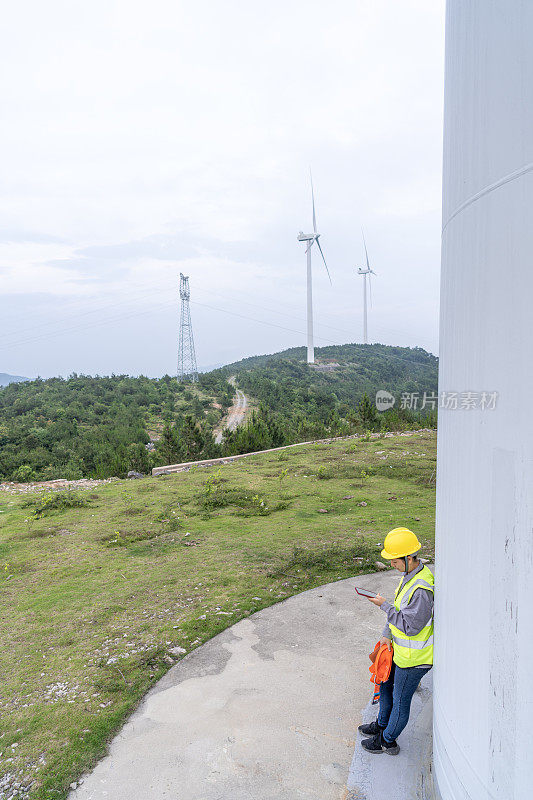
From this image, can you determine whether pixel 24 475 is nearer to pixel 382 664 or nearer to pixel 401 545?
pixel 382 664

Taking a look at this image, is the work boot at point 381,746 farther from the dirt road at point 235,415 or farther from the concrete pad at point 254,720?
the dirt road at point 235,415

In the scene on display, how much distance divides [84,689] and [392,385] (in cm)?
5577

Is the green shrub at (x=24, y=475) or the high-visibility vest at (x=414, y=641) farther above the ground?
the high-visibility vest at (x=414, y=641)

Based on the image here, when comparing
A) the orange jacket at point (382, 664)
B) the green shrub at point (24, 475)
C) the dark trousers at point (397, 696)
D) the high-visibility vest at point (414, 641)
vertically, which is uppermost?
the high-visibility vest at point (414, 641)

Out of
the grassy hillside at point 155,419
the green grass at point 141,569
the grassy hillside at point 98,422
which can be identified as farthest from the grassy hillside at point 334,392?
the green grass at point 141,569

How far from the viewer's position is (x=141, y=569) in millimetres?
7609

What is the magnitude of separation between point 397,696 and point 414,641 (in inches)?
18.5

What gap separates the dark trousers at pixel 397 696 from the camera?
11.3 feet

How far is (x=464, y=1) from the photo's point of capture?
2592 mm

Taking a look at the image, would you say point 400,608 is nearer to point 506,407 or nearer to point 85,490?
point 506,407

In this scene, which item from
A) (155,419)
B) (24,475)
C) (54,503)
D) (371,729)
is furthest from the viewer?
(155,419)

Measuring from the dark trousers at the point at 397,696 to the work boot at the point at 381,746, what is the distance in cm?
8

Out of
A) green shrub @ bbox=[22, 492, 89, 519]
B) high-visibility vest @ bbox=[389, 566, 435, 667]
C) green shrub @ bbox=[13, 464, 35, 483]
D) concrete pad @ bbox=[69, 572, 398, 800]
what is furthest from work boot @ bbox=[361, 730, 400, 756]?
green shrub @ bbox=[13, 464, 35, 483]

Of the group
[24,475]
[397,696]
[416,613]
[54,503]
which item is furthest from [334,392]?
[416,613]
